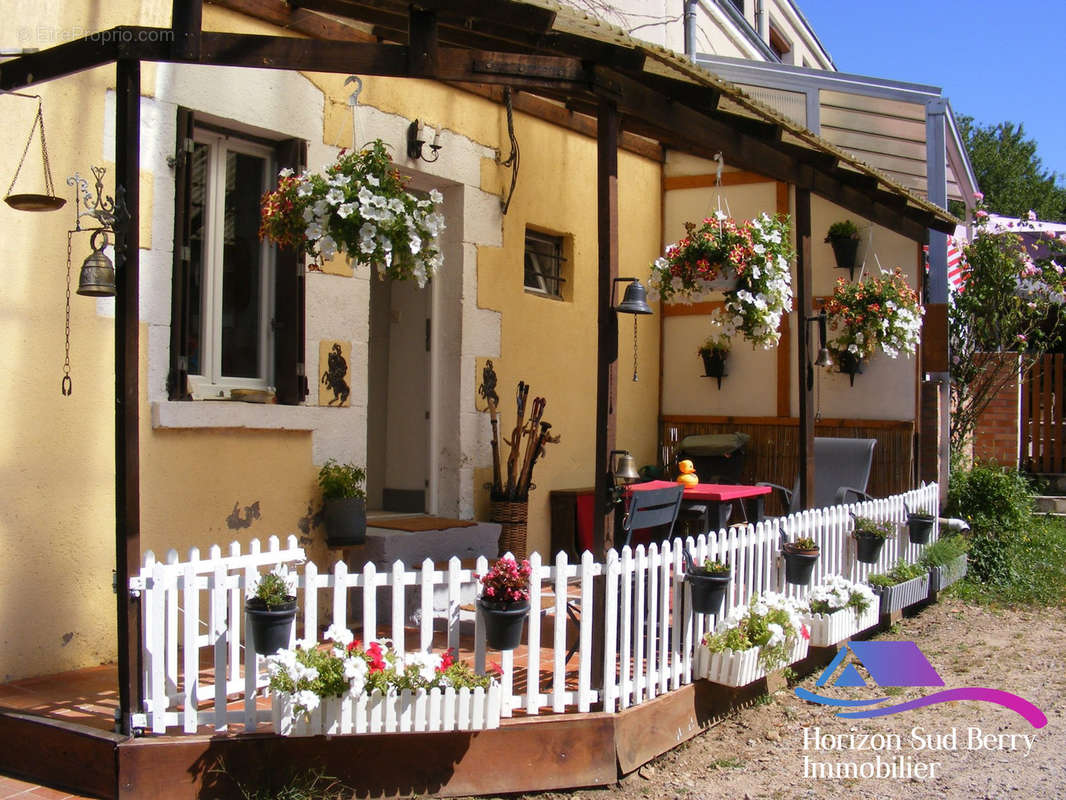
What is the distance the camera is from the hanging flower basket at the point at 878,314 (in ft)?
24.6

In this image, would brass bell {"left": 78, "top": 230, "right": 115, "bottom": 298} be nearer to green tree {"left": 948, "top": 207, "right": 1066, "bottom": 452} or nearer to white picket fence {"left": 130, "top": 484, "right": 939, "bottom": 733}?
white picket fence {"left": 130, "top": 484, "right": 939, "bottom": 733}

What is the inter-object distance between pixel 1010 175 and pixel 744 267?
26.1m

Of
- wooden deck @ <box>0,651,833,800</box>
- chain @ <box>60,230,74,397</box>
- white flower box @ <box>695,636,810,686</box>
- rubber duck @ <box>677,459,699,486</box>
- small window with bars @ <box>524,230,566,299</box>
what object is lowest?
wooden deck @ <box>0,651,833,800</box>

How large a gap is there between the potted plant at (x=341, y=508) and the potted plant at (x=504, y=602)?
76.0 inches

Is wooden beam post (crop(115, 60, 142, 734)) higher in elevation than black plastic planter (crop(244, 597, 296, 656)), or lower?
higher

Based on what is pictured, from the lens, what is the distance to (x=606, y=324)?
14.4 ft

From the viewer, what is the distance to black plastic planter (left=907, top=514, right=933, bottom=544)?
7.11 meters

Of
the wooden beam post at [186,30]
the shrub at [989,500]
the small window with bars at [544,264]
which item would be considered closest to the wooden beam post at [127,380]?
the wooden beam post at [186,30]

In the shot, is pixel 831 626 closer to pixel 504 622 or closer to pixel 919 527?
pixel 919 527

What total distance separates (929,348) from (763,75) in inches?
106

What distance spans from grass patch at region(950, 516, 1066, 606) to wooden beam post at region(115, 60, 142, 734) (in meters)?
6.46

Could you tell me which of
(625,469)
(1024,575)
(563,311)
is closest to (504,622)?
(625,469)

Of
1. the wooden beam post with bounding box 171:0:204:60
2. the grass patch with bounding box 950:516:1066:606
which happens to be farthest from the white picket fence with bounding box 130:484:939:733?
the grass patch with bounding box 950:516:1066:606

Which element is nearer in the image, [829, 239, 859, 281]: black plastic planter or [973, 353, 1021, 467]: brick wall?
[829, 239, 859, 281]: black plastic planter
